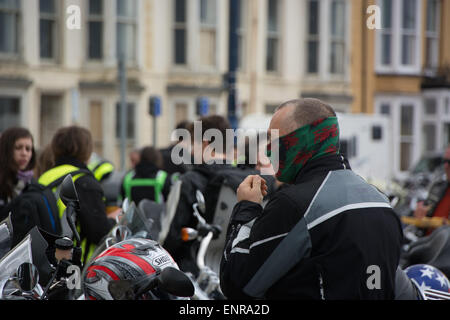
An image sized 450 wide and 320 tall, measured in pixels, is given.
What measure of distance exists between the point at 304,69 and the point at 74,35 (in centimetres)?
874

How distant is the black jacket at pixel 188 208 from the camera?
536 cm

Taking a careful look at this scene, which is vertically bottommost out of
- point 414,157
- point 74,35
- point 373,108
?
point 414,157

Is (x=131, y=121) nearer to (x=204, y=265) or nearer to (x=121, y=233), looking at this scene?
(x=204, y=265)

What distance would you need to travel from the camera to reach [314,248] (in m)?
2.89

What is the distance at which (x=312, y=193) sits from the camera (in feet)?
9.60

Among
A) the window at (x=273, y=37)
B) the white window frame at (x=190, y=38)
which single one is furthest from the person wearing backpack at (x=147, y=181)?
the window at (x=273, y=37)

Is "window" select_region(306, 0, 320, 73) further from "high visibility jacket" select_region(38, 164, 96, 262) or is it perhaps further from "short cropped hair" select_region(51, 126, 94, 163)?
"high visibility jacket" select_region(38, 164, 96, 262)

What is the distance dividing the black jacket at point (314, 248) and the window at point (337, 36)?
82.7 feet

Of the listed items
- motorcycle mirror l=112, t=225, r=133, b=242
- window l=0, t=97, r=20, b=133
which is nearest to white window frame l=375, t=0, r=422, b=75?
window l=0, t=97, r=20, b=133

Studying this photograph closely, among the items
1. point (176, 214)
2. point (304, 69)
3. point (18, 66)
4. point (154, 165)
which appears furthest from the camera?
point (304, 69)

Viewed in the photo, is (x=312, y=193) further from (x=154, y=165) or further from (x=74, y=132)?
(x=154, y=165)

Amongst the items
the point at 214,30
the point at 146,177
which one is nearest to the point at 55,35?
the point at 214,30

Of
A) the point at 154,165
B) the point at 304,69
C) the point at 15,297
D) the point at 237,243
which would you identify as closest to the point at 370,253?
the point at 237,243

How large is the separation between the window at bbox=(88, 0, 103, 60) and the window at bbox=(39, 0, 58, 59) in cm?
101
